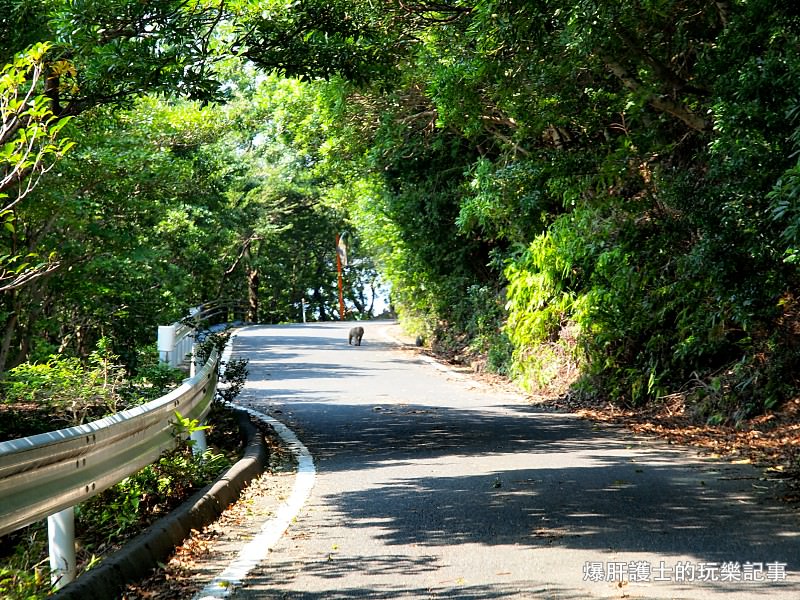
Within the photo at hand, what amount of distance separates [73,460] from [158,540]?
111 cm

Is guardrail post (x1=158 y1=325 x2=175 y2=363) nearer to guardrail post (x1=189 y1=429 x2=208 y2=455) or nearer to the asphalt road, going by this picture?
the asphalt road

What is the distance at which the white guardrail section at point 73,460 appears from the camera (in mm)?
4508

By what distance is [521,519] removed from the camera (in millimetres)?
7137

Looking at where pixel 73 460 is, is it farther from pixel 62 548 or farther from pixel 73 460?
pixel 62 548

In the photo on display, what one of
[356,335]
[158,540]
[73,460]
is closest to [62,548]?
[73,460]

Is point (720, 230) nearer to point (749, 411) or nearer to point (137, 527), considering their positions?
point (749, 411)

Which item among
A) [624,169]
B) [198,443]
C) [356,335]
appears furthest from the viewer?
[356,335]

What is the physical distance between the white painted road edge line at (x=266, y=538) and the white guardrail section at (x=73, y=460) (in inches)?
33.7

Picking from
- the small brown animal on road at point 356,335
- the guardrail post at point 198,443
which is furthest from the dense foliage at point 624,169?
the small brown animal on road at point 356,335

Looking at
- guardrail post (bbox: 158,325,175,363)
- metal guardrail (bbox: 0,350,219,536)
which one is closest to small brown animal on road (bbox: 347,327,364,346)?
guardrail post (bbox: 158,325,175,363)

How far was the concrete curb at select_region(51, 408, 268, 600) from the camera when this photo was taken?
5035 mm

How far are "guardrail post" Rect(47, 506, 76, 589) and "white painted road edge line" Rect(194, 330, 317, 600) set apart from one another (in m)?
0.67

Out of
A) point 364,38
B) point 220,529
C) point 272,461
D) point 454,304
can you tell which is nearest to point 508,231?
point 454,304

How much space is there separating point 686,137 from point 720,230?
170 inches
